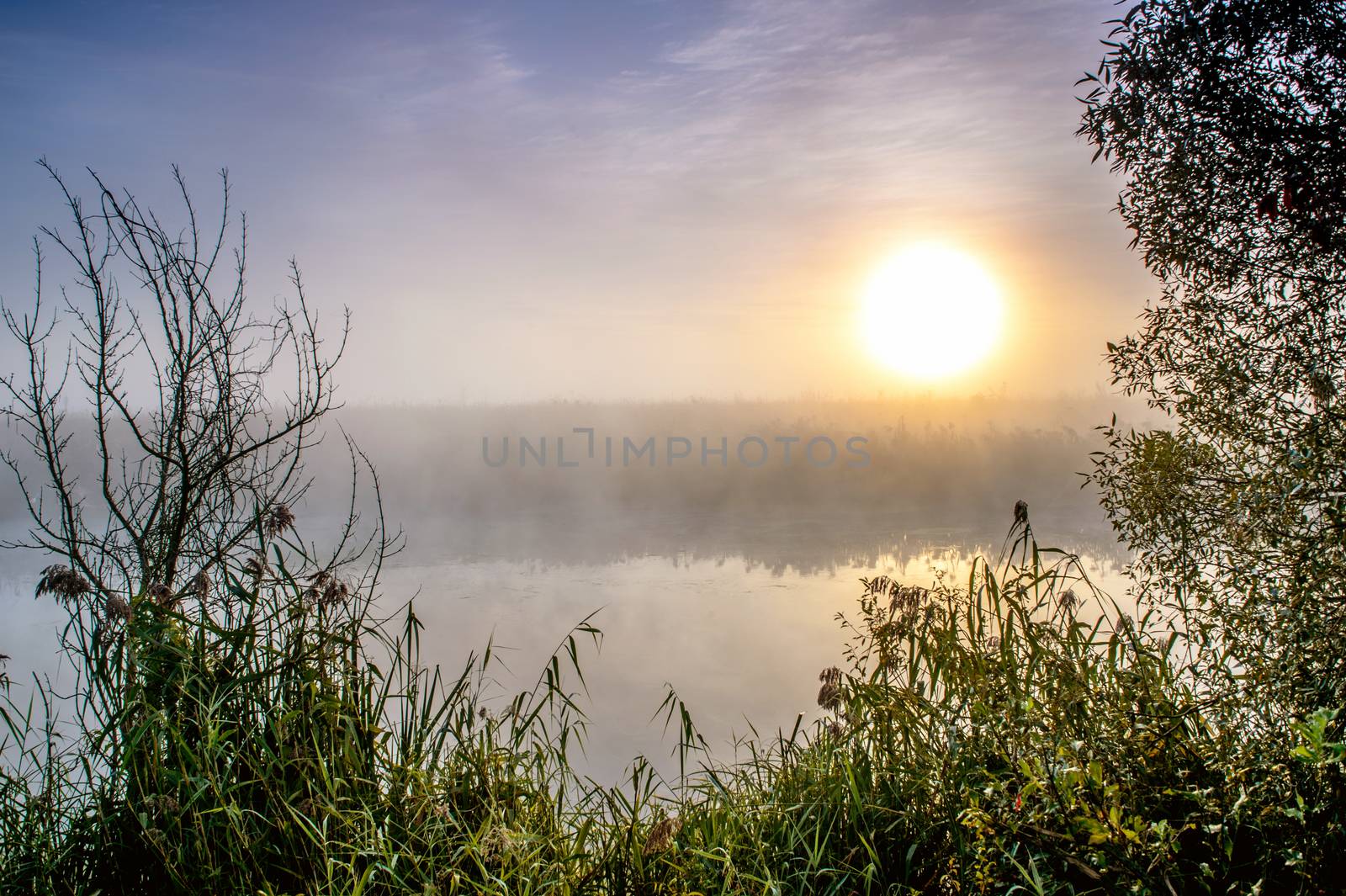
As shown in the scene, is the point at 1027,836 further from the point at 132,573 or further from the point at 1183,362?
the point at 132,573

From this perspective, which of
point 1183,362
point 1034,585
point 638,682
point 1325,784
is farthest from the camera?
point 638,682

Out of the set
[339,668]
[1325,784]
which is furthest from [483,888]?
[1325,784]

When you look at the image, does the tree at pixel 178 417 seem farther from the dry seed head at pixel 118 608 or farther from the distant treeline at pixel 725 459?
the distant treeline at pixel 725 459

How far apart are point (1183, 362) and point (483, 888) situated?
81.8 inches

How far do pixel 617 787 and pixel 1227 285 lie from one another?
6.32ft

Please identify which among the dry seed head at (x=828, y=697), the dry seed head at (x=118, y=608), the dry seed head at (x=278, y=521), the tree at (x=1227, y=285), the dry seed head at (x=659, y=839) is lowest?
the dry seed head at (x=828, y=697)

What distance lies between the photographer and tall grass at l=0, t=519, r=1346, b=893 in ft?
5.21

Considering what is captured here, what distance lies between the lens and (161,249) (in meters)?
3.42

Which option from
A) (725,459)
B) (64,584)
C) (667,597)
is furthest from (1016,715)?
(725,459)

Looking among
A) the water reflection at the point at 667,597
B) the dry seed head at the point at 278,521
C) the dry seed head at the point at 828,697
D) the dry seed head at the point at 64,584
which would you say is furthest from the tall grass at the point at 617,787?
the water reflection at the point at 667,597

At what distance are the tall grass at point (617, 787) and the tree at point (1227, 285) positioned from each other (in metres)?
0.27

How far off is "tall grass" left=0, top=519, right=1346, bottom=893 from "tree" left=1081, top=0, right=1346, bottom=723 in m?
0.27

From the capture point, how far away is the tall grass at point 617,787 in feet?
5.21

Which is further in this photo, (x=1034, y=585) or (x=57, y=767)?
(x=1034, y=585)
